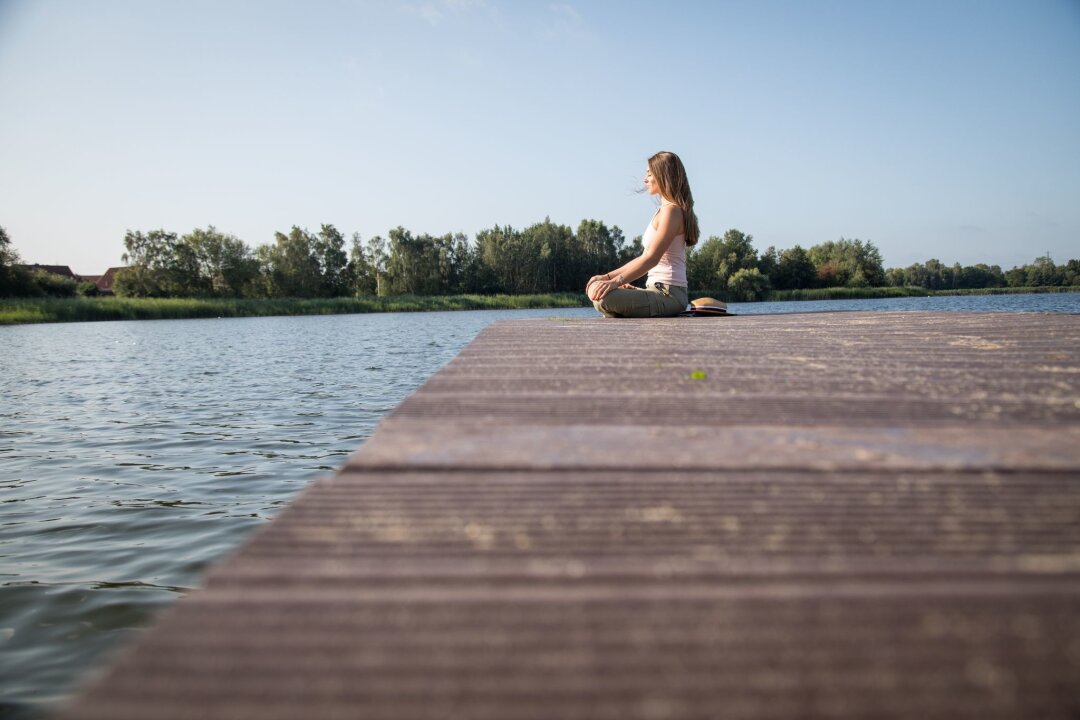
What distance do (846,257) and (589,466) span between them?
9986 cm

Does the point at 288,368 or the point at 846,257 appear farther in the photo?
the point at 846,257

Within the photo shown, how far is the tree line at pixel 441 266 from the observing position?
220 ft

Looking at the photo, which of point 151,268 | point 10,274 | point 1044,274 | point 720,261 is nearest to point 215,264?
point 151,268

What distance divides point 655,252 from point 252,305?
5230cm

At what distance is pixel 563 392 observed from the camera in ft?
5.48

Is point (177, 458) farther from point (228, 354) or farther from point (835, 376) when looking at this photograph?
point (228, 354)

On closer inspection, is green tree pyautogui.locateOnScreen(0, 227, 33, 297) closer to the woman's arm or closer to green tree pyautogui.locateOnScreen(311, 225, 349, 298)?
green tree pyautogui.locateOnScreen(311, 225, 349, 298)

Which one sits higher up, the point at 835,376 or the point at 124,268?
the point at 124,268

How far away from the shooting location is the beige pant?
17.8 ft

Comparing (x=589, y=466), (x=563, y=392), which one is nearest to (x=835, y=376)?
(x=563, y=392)

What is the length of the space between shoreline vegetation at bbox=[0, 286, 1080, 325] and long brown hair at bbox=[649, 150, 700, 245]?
46548 mm

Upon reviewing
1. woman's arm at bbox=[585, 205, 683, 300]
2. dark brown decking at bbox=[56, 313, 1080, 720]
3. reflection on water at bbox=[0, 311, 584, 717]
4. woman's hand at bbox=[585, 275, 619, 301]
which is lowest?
reflection on water at bbox=[0, 311, 584, 717]

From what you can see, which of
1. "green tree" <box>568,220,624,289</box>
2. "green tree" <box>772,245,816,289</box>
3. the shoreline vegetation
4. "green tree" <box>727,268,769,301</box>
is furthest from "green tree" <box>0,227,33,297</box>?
"green tree" <box>772,245,816,289</box>

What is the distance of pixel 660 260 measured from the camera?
5617mm
